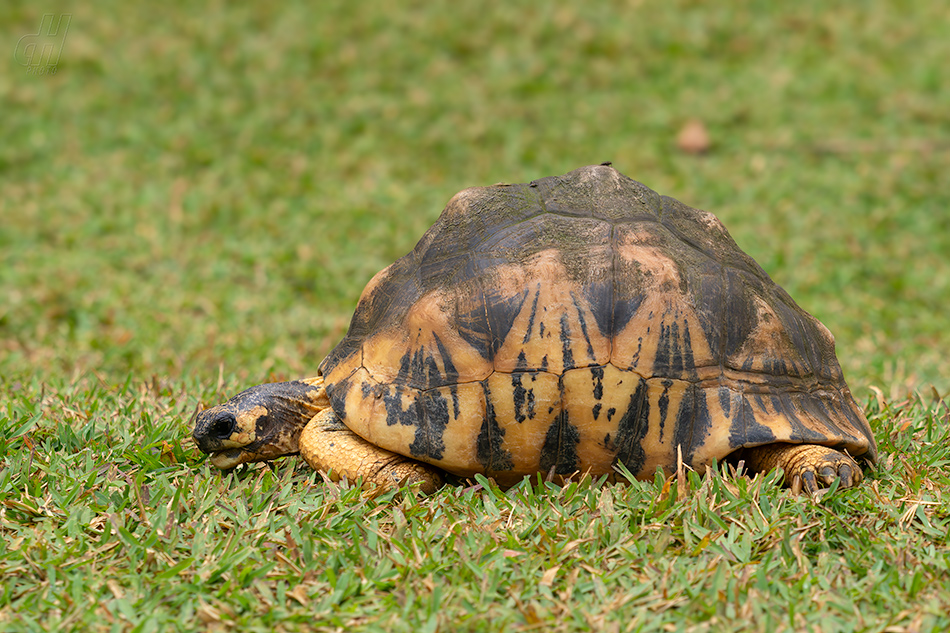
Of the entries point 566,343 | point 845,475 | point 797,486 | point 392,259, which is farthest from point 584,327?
point 392,259

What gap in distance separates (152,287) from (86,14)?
5.42 meters

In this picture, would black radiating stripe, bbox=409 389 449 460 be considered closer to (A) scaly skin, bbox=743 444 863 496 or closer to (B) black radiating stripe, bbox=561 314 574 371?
(B) black radiating stripe, bbox=561 314 574 371

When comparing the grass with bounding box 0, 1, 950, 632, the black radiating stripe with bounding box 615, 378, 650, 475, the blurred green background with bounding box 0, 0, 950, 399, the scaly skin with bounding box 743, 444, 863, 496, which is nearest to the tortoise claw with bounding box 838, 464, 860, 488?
the scaly skin with bounding box 743, 444, 863, 496

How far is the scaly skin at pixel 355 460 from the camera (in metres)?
2.81

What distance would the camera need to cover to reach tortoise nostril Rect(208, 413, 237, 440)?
2.87 metres

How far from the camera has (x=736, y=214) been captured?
7.11 meters

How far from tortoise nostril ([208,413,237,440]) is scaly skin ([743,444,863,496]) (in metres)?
1.75

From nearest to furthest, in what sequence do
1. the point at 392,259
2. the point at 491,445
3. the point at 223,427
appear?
the point at 491,445 → the point at 223,427 → the point at 392,259

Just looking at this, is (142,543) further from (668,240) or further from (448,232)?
(668,240)

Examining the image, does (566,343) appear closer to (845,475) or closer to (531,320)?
(531,320)

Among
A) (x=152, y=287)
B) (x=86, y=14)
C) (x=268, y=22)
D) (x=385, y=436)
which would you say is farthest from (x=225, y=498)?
(x=86, y=14)

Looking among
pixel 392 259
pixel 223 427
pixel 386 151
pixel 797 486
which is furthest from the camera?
pixel 386 151

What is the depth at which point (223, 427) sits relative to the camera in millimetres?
2891

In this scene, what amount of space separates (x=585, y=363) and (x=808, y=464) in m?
0.77
